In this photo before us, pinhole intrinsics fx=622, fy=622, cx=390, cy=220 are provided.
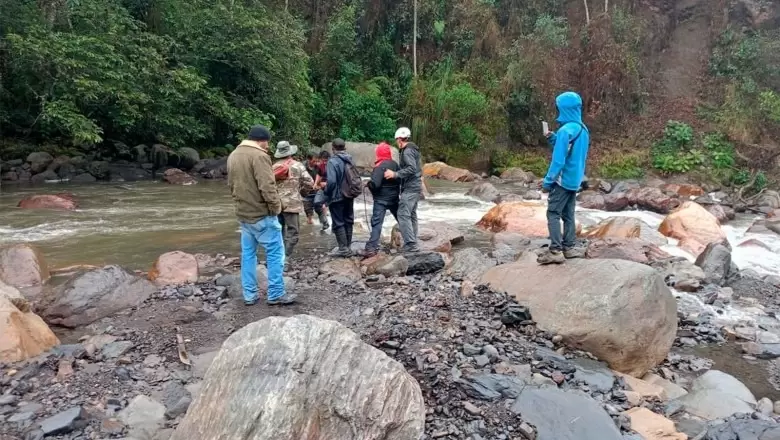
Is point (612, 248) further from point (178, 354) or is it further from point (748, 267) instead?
point (178, 354)

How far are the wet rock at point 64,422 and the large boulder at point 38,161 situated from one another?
16171mm

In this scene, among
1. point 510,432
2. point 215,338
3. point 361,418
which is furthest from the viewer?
point 215,338

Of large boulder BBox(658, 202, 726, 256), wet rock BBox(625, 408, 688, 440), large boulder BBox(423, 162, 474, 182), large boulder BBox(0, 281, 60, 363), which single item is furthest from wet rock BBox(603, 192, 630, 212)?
large boulder BBox(0, 281, 60, 363)

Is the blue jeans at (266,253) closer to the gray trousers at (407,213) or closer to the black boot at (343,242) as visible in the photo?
the black boot at (343,242)

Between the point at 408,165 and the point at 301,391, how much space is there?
201 inches

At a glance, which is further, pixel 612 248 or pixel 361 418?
pixel 612 248

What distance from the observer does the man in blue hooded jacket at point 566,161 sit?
19.7 feet

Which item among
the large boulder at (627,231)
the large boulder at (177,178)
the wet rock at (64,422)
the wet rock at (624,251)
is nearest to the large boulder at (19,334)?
the wet rock at (64,422)

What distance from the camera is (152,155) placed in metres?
20.5

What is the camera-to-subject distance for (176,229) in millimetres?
12000

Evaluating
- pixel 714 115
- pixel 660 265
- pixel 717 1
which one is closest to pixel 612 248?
pixel 660 265

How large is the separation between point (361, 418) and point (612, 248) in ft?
23.5

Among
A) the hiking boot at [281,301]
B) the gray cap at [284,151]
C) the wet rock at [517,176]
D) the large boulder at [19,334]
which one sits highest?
the gray cap at [284,151]

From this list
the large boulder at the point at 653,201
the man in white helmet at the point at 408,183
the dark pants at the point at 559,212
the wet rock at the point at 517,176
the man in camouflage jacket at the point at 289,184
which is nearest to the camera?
the dark pants at the point at 559,212
